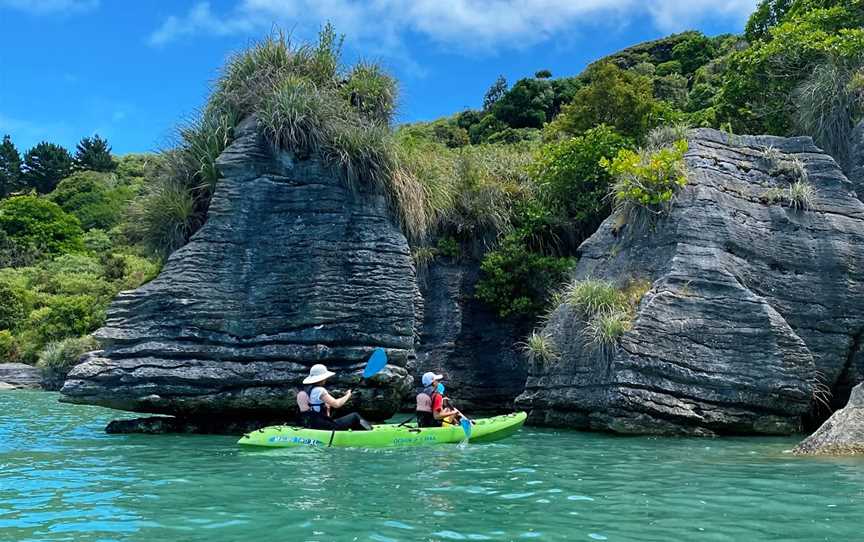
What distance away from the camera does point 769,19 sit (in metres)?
21.1

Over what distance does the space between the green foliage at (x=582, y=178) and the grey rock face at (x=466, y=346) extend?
8.47 feet

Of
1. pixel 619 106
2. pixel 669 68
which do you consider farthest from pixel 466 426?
pixel 669 68

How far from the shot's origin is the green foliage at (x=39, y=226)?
46219 millimetres

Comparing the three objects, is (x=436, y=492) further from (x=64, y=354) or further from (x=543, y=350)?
(x=64, y=354)

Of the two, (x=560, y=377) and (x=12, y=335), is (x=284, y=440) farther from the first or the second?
(x=12, y=335)

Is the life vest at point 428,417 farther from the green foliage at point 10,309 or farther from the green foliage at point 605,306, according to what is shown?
the green foliage at point 10,309

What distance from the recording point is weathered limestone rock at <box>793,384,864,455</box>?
29.0 feet

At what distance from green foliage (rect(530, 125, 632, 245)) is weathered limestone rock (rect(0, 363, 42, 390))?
2079cm

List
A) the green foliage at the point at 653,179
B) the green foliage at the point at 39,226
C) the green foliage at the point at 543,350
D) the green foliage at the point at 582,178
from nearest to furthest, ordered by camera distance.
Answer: the green foliage at the point at 543,350
the green foliage at the point at 653,179
the green foliage at the point at 582,178
the green foliage at the point at 39,226

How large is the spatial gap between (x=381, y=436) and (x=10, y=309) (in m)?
28.4

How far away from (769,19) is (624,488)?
18.4 meters

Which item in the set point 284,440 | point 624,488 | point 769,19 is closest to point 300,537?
point 624,488

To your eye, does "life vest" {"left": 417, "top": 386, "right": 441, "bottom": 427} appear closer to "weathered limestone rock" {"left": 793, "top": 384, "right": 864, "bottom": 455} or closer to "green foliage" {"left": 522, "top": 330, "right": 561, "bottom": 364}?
"green foliage" {"left": 522, "top": 330, "right": 561, "bottom": 364}

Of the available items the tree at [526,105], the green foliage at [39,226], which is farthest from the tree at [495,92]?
Answer: the green foliage at [39,226]
